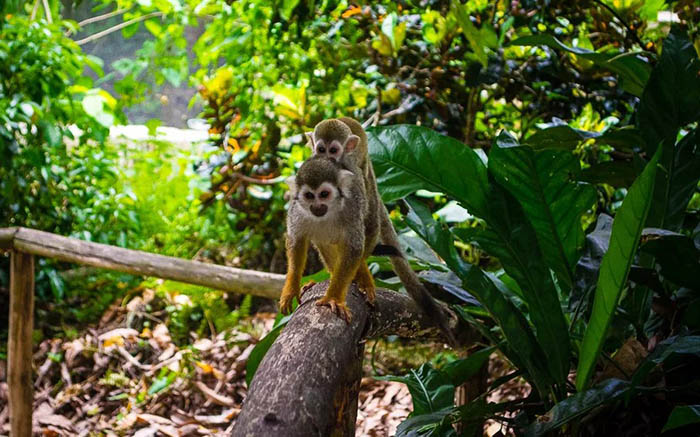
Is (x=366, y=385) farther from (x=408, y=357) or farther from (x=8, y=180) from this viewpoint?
(x=8, y=180)

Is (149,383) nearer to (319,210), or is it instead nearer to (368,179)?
(368,179)

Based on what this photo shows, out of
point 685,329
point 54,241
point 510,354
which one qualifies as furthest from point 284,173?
point 685,329

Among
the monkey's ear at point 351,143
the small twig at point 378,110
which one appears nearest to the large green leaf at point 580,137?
the monkey's ear at point 351,143

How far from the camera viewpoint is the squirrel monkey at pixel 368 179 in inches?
63.9

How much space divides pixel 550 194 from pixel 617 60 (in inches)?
16.9

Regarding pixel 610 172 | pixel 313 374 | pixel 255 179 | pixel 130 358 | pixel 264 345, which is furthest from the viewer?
pixel 130 358

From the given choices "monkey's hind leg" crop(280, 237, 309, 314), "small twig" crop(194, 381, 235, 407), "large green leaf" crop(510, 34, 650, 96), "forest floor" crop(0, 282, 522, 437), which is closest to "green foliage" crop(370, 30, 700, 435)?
"large green leaf" crop(510, 34, 650, 96)

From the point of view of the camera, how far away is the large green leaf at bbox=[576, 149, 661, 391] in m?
1.12

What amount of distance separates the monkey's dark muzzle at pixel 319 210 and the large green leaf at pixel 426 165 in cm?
19

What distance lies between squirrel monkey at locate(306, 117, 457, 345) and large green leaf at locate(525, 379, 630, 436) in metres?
0.43

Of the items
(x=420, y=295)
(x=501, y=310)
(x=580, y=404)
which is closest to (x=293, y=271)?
(x=420, y=295)

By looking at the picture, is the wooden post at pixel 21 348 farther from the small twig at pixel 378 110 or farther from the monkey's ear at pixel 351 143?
the monkey's ear at pixel 351 143

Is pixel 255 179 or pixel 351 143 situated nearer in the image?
pixel 351 143

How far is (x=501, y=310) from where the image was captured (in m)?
1.39
